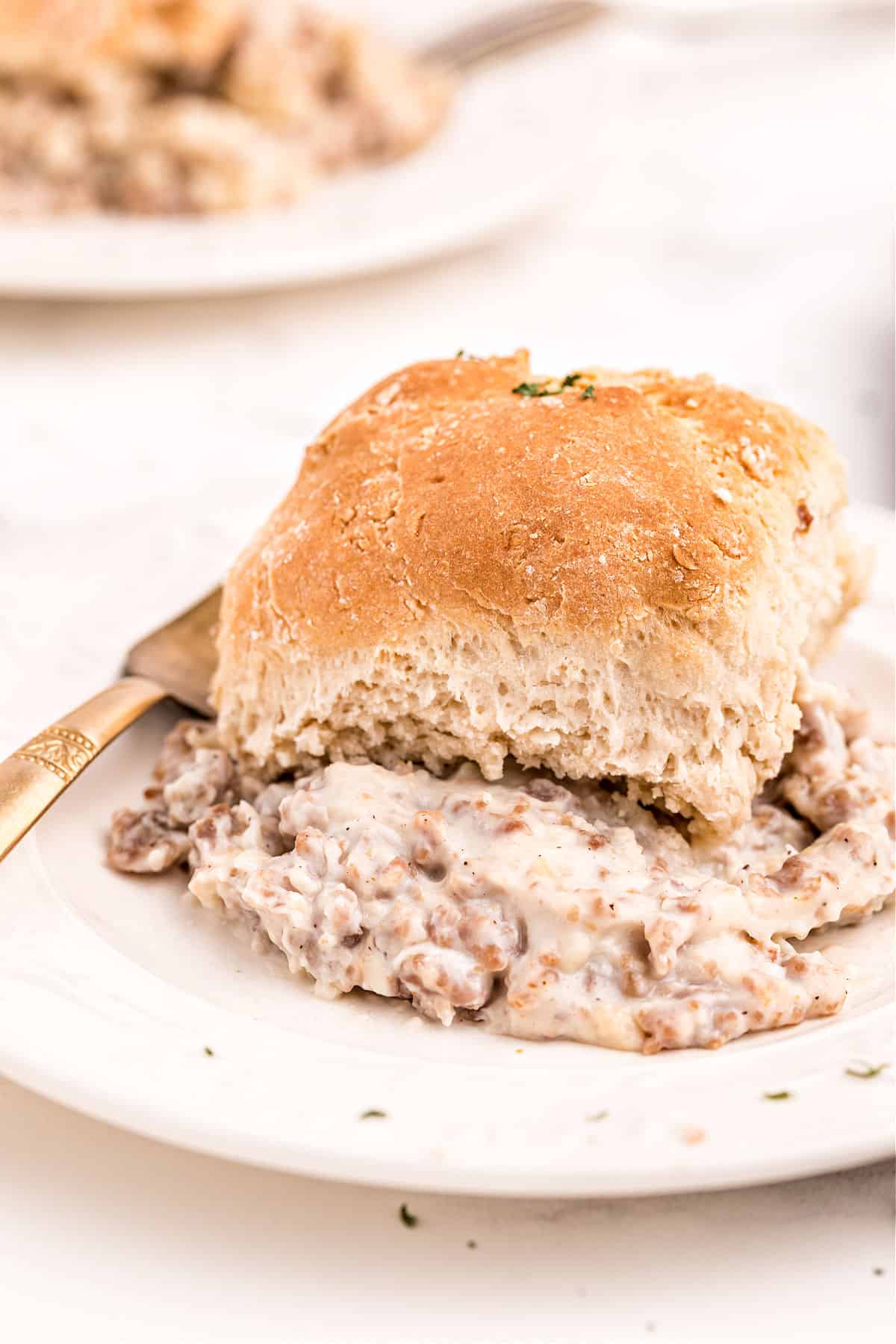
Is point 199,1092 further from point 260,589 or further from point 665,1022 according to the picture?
point 260,589

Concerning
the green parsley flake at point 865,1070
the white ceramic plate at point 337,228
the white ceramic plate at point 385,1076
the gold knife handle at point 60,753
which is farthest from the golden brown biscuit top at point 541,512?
the white ceramic plate at point 337,228

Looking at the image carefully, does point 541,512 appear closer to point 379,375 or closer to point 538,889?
point 538,889

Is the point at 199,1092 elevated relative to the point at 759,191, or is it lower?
lower

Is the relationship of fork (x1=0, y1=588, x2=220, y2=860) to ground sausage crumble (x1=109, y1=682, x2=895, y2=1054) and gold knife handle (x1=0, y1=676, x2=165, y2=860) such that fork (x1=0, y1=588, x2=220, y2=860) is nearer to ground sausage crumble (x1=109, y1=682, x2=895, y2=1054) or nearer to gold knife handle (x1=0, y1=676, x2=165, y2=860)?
gold knife handle (x1=0, y1=676, x2=165, y2=860)

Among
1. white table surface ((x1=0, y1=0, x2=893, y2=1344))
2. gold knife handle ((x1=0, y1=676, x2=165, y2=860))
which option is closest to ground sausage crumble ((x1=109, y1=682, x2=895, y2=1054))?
gold knife handle ((x1=0, y1=676, x2=165, y2=860))

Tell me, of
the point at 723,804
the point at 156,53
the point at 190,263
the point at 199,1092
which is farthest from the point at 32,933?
the point at 156,53

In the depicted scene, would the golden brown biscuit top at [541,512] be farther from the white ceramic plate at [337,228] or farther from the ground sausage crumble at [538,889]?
the white ceramic plate at [337,228]

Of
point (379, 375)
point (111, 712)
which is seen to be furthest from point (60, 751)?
point (379, 375)
